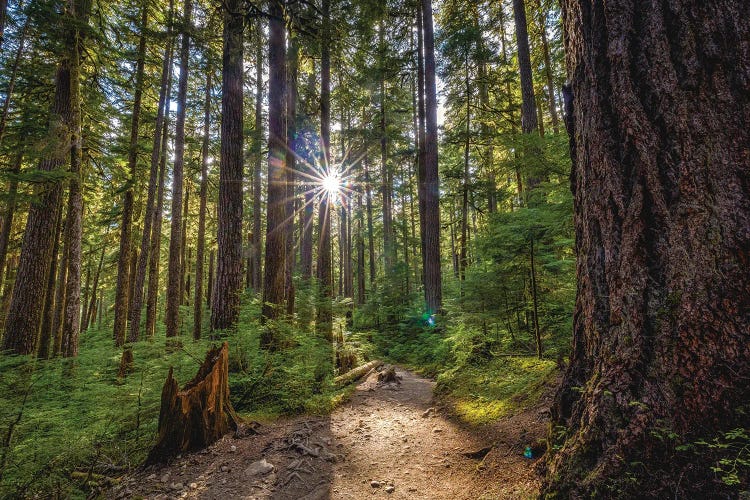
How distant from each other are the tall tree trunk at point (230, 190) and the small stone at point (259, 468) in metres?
3.42

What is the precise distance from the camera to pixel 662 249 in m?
1.64

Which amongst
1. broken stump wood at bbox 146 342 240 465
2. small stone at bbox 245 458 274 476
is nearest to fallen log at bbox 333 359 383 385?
broken stump wood at bbox 146 342 240 465

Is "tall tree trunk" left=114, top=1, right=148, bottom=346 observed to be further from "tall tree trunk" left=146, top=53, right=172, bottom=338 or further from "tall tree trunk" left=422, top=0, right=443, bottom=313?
"tall tree trunk" left=422, top=0, right=443, bottom=313

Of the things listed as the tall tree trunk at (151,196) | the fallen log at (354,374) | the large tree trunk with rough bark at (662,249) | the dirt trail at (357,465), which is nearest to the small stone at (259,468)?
the dirt trail at (357,465)

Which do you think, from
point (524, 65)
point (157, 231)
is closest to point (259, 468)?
point (524, 65)

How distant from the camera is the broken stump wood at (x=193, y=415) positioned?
3.64m

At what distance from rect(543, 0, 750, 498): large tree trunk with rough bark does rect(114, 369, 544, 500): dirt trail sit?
766 mm

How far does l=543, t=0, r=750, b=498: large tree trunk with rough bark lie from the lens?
1442 mm

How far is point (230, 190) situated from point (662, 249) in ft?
23.0

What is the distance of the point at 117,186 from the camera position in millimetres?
11016

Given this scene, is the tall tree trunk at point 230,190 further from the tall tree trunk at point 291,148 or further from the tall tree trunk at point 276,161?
the tall tree trunk at point 291,148

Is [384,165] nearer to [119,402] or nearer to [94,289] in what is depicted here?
[119,402]

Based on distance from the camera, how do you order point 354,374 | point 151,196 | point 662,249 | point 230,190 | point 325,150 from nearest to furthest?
point 662,249, point 230,190, point 354,374, point 151,196, point 325,150

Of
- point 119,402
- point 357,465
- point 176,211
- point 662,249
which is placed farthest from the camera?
point 176,211
